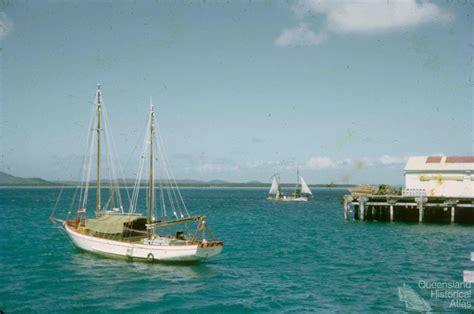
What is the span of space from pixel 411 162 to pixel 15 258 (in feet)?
162

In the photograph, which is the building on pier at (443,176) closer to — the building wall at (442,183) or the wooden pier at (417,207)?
the building wall at (442,183)

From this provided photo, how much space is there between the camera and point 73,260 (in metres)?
36.1

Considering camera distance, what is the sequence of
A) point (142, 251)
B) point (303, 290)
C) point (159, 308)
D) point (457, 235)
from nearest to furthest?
point (159, 308) → point (303, 290) → point (142, 251) → point (457, 235)

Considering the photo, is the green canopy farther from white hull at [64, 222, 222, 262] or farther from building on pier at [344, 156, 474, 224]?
building on pier at [344, 156, 474, 224]

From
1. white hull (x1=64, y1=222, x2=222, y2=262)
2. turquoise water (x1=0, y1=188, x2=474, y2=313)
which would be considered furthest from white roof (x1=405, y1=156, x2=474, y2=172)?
white hull (x1=64, y1=222, x2=222, y2=262)

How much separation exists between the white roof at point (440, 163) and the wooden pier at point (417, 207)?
4.30 meters

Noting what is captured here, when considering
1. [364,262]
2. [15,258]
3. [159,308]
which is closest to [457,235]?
[364,262]

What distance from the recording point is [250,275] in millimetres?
30328

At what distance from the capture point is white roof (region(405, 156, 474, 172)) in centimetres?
5729

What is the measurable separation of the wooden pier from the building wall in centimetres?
153

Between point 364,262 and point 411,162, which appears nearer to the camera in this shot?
point 364,262

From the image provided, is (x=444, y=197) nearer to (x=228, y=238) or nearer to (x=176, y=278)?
(x=228, y=238)

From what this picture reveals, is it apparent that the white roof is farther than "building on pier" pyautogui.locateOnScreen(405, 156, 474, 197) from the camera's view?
Yes

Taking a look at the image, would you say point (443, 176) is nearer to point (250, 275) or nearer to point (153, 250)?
point (250, 275)
